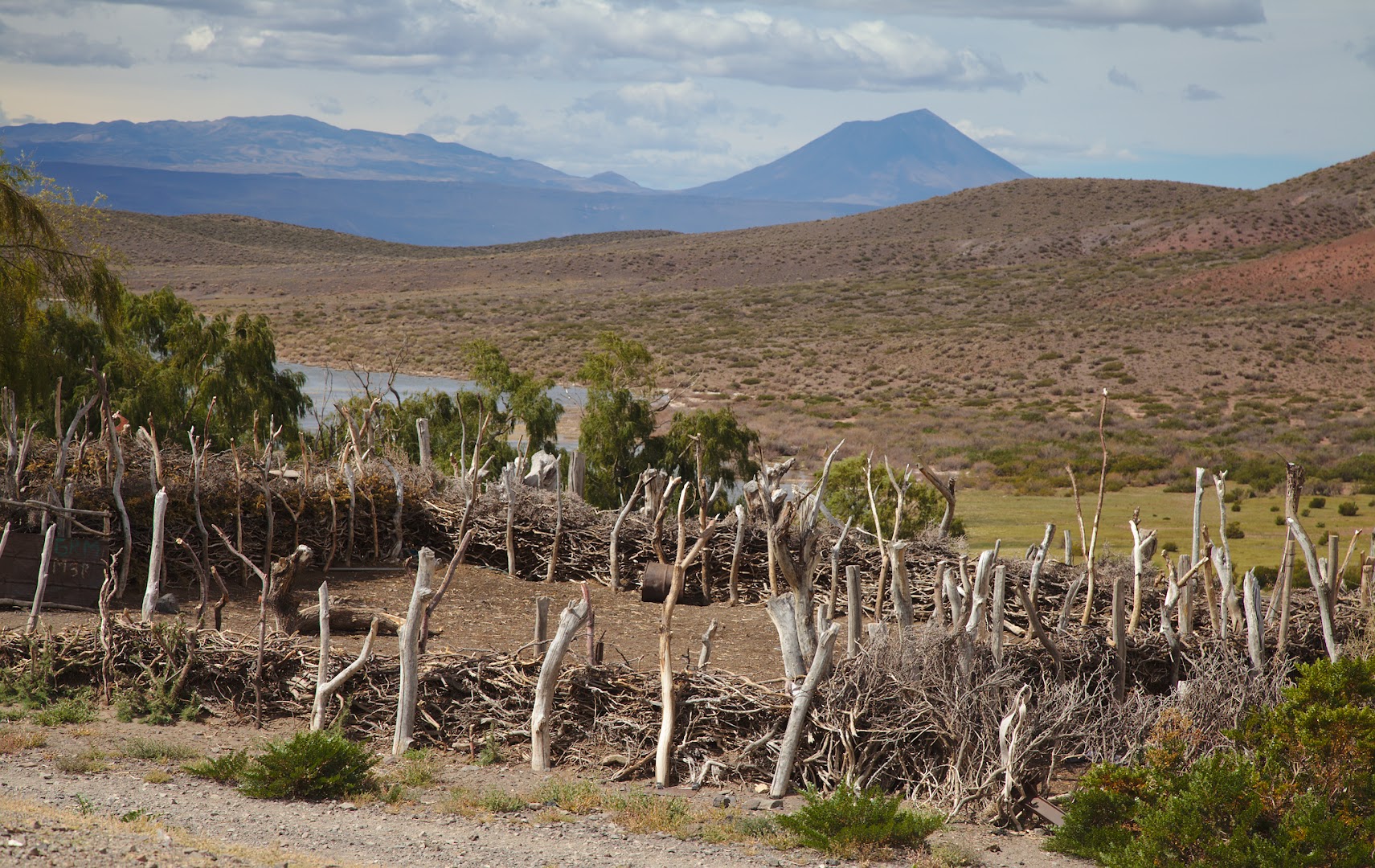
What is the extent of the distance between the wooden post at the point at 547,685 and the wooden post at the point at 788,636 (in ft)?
3.97

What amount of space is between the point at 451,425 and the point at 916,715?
14116mm

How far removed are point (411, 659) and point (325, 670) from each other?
699 millimetres

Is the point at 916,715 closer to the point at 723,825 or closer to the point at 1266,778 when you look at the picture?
the point at 723,825

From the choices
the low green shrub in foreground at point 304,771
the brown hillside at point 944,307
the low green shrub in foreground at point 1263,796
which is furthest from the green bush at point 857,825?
the brown hillside at point 944,307

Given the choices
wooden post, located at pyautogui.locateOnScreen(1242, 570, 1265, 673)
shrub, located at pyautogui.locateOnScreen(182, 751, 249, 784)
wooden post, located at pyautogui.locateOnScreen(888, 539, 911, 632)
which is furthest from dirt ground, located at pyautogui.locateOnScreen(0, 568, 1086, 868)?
wooden post, located at pyautogui.locateOnScreen(1242, 570, 1265, 673)

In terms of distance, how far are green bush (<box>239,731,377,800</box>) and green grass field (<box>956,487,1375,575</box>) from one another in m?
11.5

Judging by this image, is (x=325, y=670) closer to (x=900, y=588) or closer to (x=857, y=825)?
(x=857, y=825)

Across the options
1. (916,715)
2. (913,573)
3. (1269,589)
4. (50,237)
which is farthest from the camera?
(1269,589)

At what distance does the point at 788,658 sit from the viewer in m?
7.15

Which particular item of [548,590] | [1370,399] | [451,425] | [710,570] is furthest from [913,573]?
[1370,399]

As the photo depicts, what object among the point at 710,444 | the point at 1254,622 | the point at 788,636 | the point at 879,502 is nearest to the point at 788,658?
the point at 788,636

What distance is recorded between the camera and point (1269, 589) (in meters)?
14.5

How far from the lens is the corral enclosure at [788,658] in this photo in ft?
23.5

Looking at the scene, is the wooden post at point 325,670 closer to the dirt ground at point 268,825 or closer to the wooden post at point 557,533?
the dirt ground at point 268,825
